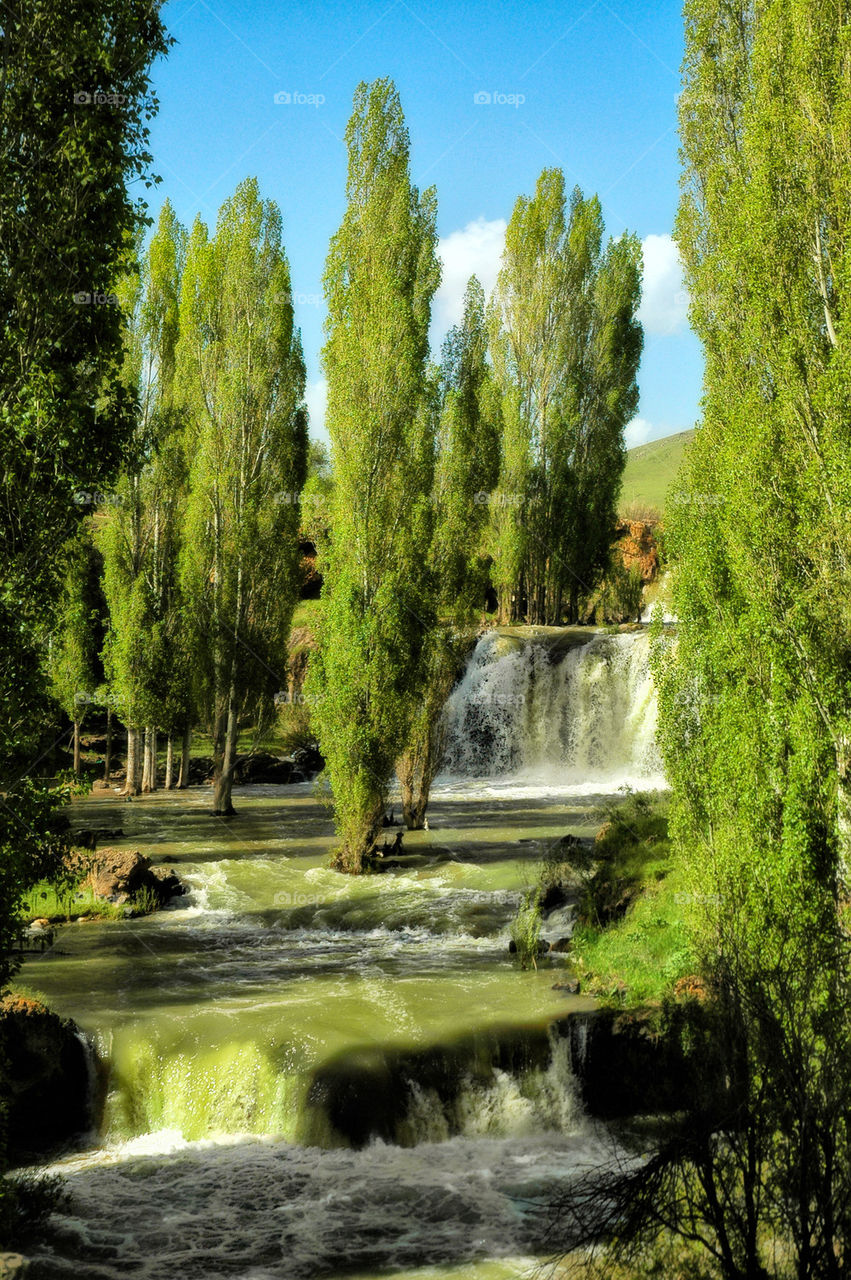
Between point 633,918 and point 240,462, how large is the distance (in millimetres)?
16979

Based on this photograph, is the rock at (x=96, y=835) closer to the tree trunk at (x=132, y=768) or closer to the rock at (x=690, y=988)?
the tree trunk at (x=132, y=768)

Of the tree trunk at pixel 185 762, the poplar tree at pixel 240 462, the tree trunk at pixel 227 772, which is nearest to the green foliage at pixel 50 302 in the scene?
the poplar tree at pixel 240 462

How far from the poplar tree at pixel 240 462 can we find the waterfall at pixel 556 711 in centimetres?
882

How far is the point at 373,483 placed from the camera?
20.1 meters

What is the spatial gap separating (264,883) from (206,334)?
52.2ft

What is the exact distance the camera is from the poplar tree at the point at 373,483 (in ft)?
62.7

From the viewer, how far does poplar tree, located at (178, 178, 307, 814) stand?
26.6m

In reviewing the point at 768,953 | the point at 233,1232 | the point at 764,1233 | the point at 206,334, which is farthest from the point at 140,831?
the point at 764,1233

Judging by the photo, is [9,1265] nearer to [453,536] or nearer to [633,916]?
[633,916]

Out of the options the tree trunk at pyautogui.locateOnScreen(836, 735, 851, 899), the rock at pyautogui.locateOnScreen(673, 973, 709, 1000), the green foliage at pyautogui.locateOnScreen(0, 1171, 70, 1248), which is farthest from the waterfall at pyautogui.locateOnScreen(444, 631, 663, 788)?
the green foliage at pyautogui.locateOnScreen(0, 1171, 70, 1248)

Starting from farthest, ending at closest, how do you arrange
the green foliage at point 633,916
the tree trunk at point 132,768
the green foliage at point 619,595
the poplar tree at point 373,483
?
the green foliage at point 619,595
the tree trunk at point 132,768
the poplar tree at point 373,483
the green foliage at point 633,916

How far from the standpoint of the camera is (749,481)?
40.1 ft

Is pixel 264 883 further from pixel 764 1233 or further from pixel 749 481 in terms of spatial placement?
pixel 764 1233

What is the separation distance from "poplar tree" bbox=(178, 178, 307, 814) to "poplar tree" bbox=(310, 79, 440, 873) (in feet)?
18.3
